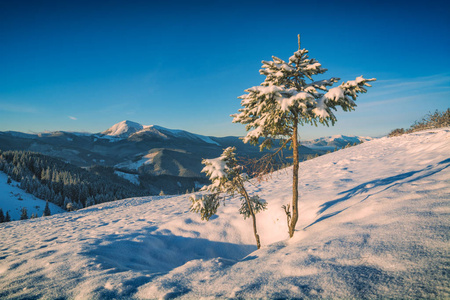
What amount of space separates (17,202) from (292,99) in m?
44.1

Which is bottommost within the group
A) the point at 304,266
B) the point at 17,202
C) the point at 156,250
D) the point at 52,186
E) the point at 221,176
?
the point at 17,202

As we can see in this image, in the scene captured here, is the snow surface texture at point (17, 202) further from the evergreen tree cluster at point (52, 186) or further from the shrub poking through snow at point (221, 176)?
the shrub poking through snow at point (221, 176)

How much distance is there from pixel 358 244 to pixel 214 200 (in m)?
4.76

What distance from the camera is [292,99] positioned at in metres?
4.52

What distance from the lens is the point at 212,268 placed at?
4.50m

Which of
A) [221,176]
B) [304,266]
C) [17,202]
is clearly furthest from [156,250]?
[17,202]

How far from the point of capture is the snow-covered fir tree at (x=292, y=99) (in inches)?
183

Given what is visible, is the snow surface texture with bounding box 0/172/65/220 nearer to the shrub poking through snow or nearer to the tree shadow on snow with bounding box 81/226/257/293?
the tree shadow on snow with bounding box 81/226/257/293

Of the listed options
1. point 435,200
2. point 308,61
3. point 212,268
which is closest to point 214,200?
point 212,268

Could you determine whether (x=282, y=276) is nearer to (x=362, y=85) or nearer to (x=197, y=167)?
(x=362, y=85)

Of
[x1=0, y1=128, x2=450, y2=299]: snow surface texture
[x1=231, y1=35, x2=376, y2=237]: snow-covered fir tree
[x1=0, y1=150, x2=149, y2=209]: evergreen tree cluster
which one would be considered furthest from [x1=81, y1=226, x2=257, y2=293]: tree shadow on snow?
[x1=0, y1=150, x2=149, y2=209]: evergreen tree cluster

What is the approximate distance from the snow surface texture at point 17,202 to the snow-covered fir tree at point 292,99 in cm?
3720

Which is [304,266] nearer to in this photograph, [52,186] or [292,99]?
[292,99]

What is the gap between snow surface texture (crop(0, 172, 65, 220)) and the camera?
88.2ft
